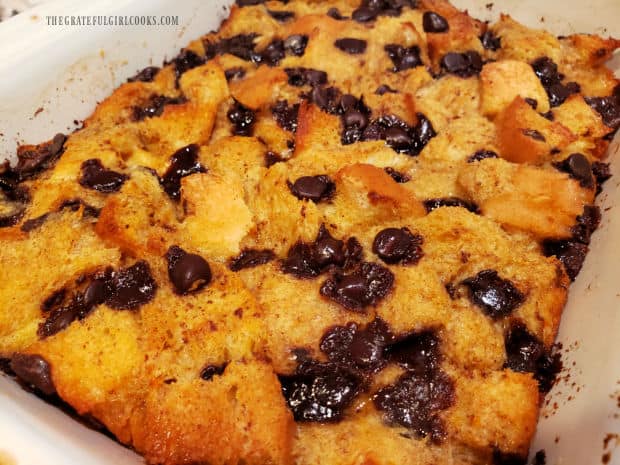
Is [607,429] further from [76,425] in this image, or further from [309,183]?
[76,425]

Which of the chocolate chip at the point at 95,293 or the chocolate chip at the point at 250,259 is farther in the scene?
the chocolate chip at the point at 250,259

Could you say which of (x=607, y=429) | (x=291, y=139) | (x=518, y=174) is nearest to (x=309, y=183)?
(x=291, y=139)

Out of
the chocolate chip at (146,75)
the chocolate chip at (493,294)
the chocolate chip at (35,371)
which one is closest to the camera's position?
the chocolate chip at (35,371)

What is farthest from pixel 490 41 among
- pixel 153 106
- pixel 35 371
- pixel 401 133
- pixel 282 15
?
pixel 35 371

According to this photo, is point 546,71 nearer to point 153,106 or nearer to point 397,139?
point 397,139

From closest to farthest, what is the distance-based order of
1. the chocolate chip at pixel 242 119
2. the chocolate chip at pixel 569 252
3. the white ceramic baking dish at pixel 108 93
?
1. the white ceramic baking dish at pixel 108 93
2. the chocolate chip at pixel 569 252
3. the chocolate chip at pixel 242 119

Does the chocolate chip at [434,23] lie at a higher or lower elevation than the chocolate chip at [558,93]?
higher

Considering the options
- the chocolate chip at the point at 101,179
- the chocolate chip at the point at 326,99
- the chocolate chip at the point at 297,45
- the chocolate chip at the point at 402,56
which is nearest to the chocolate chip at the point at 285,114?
the chocolate chip at the point at 326,99

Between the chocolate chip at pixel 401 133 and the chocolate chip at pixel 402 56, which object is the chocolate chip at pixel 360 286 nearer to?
the chocolate chip at pixel 401 133
